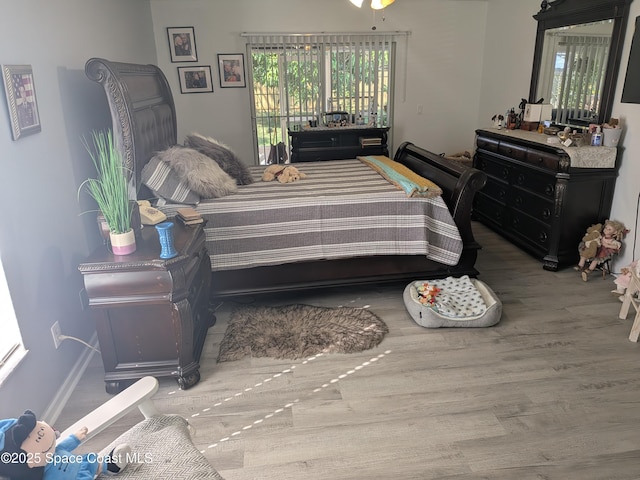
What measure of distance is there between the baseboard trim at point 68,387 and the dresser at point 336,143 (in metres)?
Answer: 3.51

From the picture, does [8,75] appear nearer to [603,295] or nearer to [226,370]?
[226,370]

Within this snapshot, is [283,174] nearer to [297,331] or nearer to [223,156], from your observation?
[223,156]

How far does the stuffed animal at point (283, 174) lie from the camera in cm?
361

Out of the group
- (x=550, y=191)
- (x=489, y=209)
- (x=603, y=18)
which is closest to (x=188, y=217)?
(x=550, y=191)

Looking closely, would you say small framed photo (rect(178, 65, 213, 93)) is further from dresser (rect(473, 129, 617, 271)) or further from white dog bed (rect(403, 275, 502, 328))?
white dog bed (rect(403, 275, 502, 328))

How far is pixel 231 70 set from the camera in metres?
5.51

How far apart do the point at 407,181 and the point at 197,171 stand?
146 centimetres

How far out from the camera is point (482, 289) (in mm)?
3115

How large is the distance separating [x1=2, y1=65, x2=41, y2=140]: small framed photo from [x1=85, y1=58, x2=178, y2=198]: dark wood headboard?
409mm

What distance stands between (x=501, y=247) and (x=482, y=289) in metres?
1.37

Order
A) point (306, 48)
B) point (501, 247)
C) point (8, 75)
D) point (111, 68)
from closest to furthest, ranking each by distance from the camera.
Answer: point (8, 75) → point (111, 68) → point (501, 247) → point (306, 48)

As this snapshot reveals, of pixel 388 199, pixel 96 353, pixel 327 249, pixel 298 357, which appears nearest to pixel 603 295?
pixel 388 199

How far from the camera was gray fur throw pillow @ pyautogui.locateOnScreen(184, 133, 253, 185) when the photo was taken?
3486 millimetres

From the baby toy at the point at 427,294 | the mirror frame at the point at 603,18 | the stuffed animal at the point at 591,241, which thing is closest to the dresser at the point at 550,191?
→ the stuffed animal at the point at 591,241
